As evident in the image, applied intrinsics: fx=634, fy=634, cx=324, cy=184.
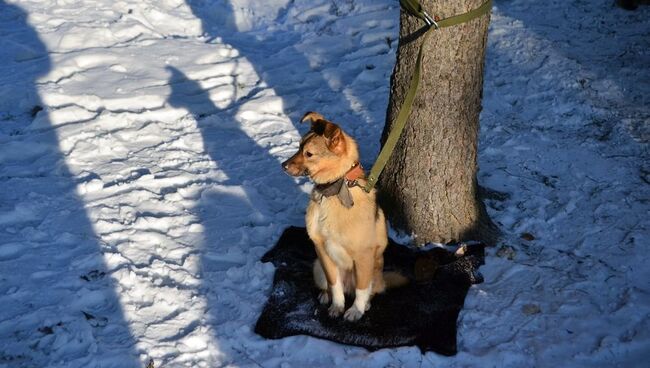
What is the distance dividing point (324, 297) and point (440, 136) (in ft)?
5.09

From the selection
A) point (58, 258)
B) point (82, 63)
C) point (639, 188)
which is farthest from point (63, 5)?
point (639, 188)

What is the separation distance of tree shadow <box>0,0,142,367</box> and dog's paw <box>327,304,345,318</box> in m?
1.34

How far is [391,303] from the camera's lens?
4645 mm

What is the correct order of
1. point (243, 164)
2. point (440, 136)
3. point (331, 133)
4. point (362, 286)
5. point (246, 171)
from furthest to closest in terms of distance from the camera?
1. point (243, 164)
2. point (246, 171)
3. point (440, 136)
4. point (362, 286)
5. point (331, 133)

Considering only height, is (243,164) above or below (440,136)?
below

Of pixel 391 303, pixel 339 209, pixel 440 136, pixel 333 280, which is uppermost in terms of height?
pixel 440 136

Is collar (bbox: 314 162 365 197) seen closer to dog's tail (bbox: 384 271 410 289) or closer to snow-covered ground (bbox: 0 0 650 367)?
dog's tail (bbox: 384 271 410 289)

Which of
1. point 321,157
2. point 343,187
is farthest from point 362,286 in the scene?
point 321,157

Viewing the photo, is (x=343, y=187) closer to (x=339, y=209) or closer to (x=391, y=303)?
(x=339, y=209)

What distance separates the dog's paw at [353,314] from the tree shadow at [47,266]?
1.43 metres

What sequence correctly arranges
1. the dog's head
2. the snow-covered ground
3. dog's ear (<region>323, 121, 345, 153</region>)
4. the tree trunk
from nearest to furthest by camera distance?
dog's ear (<region>323, 121, 345, 153</region>) → the dog's head → the snow-covered ground → the tree trunk

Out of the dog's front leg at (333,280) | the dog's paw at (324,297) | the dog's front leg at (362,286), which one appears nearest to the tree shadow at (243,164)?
the dog's paw at (324,297)

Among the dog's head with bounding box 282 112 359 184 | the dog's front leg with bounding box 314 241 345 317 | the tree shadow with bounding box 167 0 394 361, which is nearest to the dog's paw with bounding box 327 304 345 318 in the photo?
the dog's front leg with bounding box 314 241 345 317

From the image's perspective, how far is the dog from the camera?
165 inches
